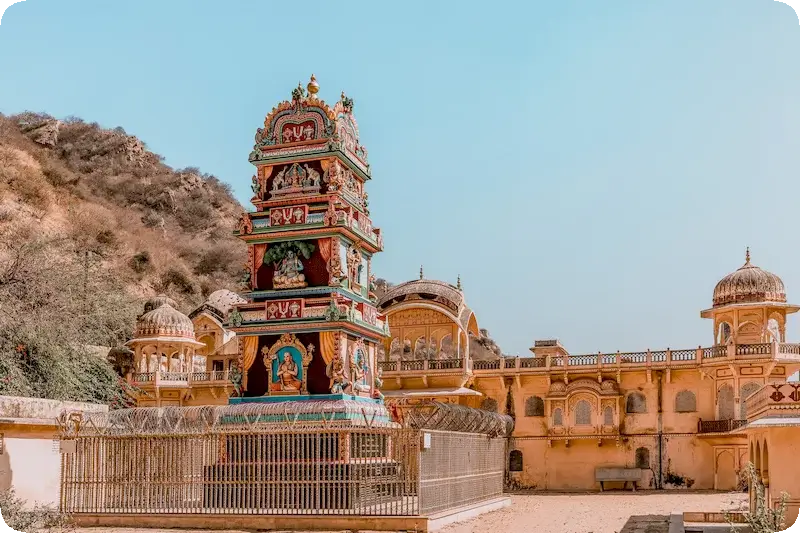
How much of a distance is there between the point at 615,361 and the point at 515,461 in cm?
587

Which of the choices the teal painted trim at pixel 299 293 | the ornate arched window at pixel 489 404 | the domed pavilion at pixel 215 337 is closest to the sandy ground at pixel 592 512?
the ornate arched window at pixel 489 404

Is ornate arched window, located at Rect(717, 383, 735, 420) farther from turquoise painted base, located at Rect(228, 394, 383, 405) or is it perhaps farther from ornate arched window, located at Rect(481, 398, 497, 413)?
turquoise painted base, located at Rect(228, 394, 383, 405)

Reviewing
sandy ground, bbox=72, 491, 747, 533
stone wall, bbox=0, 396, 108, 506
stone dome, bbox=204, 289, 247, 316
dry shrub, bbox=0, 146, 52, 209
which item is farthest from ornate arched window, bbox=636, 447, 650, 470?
dry shrub, bbox=0, 146, 52, 209

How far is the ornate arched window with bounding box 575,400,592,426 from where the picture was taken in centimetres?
3959

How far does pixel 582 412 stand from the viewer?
39.7 m

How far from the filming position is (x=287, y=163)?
1145 inches

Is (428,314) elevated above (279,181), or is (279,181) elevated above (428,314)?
(279,181)

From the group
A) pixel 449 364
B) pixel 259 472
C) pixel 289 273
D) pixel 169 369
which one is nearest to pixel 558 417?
pixel 449 364

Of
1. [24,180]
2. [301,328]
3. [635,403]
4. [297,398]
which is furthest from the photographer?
[24,180]

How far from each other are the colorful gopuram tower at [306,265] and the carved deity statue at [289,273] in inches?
1.1

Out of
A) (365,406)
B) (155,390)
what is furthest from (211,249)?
(365,406)

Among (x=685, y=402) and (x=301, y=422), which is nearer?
(x=301, y=422)

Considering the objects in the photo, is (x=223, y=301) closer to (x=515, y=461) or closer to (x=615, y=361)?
(x=515, y=461)

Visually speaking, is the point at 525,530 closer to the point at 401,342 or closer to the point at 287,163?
the point at 287,163
